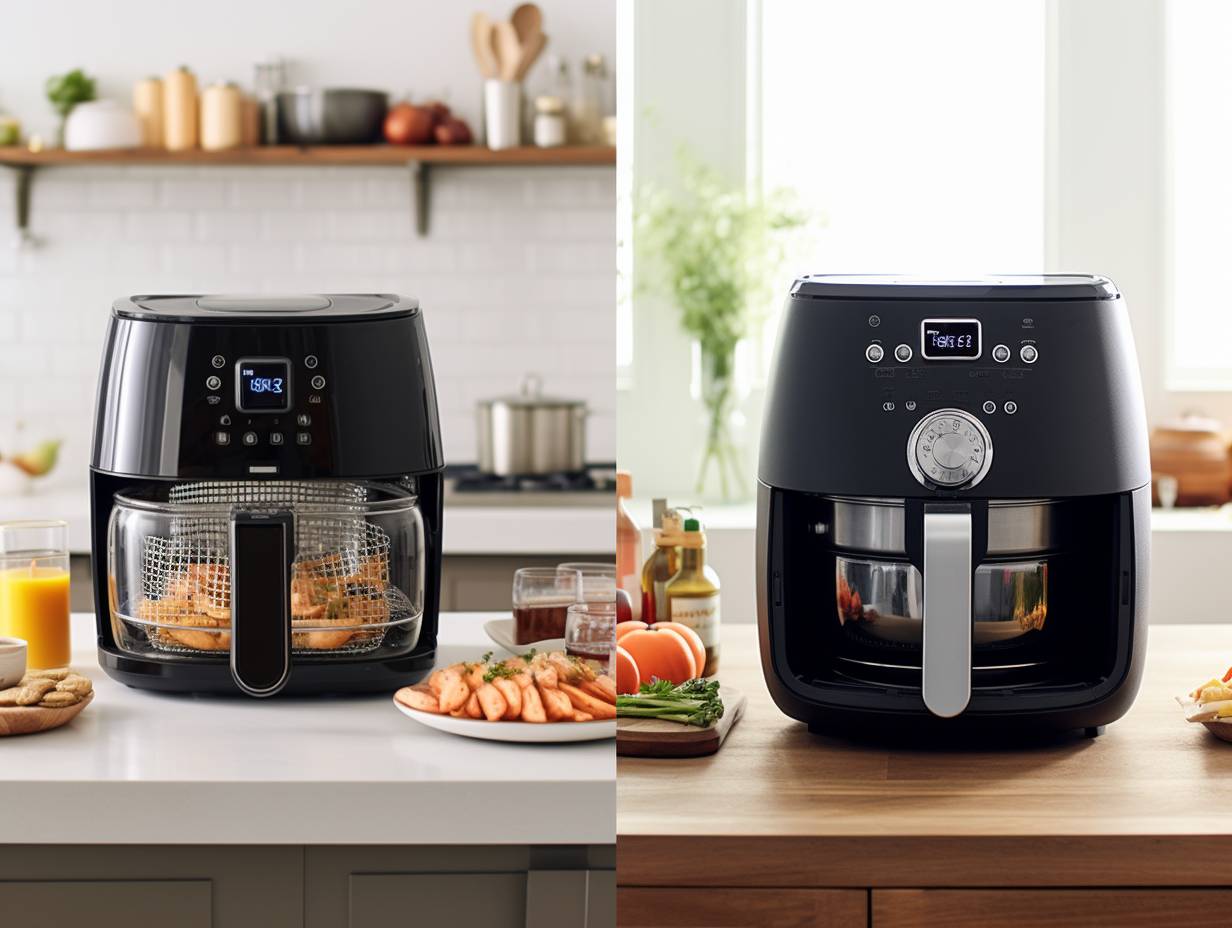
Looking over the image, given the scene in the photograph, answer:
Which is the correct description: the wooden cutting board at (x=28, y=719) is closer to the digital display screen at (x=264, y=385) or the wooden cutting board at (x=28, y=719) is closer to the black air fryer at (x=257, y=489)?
the black air fryer at (x=257, y=489)

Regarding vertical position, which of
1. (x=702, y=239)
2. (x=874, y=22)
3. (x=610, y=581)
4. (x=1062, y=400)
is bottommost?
(x=610, y=581)

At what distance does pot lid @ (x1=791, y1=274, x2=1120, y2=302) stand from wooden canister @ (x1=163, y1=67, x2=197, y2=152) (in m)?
2.23

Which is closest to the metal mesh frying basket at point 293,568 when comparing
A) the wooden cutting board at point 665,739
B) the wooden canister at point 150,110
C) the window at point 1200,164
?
the wooden cutting board at point 665,739

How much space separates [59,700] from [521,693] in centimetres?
35

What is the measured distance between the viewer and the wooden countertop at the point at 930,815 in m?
0.92

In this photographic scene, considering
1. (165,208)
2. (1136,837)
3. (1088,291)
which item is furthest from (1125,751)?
(165,208)

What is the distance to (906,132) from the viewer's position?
289cm

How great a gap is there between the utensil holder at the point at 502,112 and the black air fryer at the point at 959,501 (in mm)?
1973

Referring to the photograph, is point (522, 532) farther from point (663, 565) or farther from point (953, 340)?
point (953, 340)

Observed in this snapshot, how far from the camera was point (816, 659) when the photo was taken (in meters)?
1.14

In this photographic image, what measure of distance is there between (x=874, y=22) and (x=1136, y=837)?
2270 millimetres

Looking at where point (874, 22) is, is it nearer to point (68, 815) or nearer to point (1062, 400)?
point (1062, 400)

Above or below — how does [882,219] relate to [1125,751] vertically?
above

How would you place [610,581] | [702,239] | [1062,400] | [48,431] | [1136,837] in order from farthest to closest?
[48,431], [702,239], [610,581], [1062,400], [1136,837]
